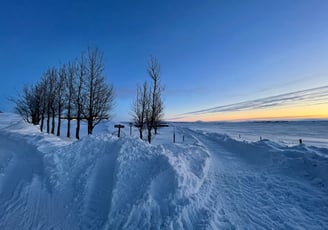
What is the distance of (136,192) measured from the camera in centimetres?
534

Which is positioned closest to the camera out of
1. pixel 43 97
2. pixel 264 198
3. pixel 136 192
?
pixel 136 192

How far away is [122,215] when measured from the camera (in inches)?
185

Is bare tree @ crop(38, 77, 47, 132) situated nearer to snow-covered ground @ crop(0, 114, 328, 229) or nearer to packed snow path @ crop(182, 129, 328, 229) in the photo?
snow-covered ground @ crop(0, 114, 328, 229)

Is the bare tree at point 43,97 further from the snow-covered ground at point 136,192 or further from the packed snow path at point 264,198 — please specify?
the packed snow path at point 264,198

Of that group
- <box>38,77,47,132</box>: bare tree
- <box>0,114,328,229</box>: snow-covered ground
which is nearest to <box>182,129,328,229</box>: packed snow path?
<box>0,114,328,229</box>: snow-covered ground

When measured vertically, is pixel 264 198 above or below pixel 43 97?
below

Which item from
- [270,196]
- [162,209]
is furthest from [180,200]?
[270,196]

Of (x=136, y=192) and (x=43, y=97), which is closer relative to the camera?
(x=136, y=192)

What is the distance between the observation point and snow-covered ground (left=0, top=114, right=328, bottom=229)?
15.3ft

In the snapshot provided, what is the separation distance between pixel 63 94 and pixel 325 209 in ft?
79.1

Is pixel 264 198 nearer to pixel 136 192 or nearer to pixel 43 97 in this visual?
pixel 136 192

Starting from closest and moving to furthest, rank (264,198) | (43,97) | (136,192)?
(136,192), (264,198), (43,97)

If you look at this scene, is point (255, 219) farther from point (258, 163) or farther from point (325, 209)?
point (258, 163)

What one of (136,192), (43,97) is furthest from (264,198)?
(43,97)
